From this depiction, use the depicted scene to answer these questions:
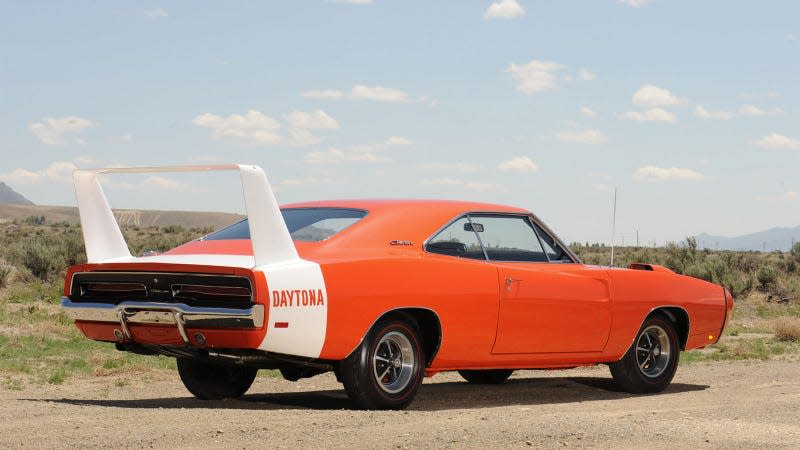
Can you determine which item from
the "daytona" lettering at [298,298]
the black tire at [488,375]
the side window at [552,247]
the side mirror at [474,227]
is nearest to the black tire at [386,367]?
the "daytona" lettering at [298,298]

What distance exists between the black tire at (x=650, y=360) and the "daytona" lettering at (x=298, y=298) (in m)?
3.96

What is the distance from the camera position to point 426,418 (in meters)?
8.68

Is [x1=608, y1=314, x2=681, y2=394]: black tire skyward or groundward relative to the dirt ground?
skyward

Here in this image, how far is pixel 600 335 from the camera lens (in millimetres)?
11094

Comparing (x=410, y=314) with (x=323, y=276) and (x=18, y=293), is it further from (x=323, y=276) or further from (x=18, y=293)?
(x=18, y=293)

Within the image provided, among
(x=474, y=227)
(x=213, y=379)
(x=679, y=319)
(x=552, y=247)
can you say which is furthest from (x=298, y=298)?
(x=679, y=319)

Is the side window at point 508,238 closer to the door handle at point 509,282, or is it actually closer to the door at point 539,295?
the door at point 539,295

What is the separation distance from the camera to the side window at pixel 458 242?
32.2 feet

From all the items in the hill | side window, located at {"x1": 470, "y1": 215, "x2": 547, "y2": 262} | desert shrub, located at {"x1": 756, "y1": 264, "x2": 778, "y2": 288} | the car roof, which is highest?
the hill

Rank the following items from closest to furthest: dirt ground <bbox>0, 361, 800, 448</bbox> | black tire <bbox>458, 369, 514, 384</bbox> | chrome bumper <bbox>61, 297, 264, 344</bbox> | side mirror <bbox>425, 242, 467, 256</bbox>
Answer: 1. dirt ground <bbox>0, 361, 800, 448</bbox>
2. chrome bumper <bbox>61, 297, 264, 344</bbox>
3. side mirror <bbox>425, 242, 467, 256</bbox>
4. black tire <bbox>458, 369, 514, 384</bbox>

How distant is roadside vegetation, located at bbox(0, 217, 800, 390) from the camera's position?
1444 centimetres

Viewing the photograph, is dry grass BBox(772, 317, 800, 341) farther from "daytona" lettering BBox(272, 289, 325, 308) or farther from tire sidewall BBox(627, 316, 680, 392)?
"daytona" lettering BBox(272, 289, 325, 308)

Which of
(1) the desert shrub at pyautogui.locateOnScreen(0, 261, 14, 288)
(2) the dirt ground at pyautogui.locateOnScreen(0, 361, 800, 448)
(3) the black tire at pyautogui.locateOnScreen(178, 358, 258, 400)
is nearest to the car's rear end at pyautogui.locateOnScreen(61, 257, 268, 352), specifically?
(2) the dirt ground at pyautogui.locateOnScreen(0, 361, 800, 448)

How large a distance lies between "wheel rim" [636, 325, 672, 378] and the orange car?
1.27 feet
